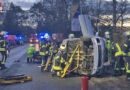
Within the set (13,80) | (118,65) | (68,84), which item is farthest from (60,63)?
(118,65)

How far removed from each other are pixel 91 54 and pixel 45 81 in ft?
7.50

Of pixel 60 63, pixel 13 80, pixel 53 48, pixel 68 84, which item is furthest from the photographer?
pixel 53 48

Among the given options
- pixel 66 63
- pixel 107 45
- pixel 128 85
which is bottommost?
pixel 128 85

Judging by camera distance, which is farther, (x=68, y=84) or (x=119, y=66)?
(x=119, y=66)

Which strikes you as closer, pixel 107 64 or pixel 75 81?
pixel 75 81

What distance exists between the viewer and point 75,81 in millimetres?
10430

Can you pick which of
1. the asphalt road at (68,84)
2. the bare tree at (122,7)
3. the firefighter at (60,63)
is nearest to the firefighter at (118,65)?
the asphalt road at (68,84)

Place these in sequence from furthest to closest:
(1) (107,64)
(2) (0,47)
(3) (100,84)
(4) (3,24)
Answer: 1. (4) (3,24)
2. (2) (0,47)
3. (1) (107,64)
4. (3) (100,84)

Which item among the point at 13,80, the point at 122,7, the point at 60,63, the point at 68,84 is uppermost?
the point at 122,7

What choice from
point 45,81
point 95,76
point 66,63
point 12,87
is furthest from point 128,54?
point 12,87

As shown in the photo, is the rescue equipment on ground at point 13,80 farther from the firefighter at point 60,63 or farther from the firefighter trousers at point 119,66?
the firefighter trousers at point 119,66

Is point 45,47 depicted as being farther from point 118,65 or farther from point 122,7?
point 122,7

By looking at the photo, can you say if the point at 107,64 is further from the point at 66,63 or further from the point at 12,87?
the point at 12,87

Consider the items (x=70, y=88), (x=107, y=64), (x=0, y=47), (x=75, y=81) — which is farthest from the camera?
(x=0, y=47)
